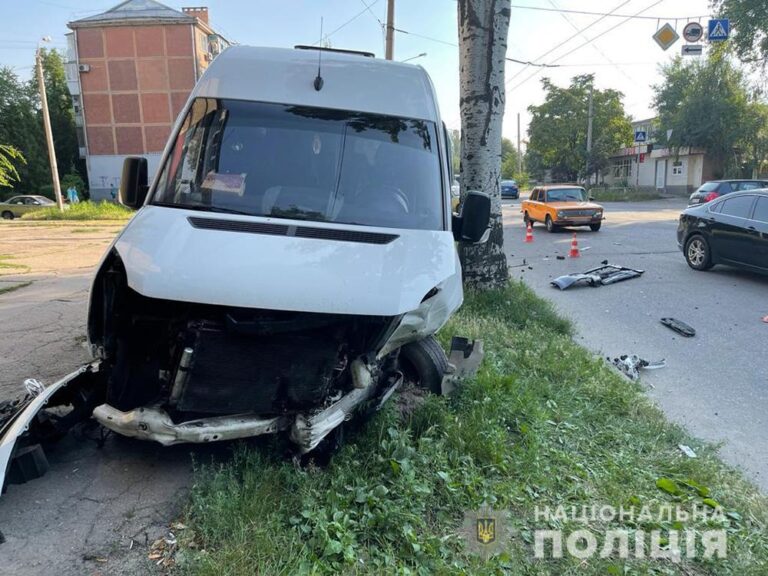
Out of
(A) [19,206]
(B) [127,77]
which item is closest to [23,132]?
(B) [127,77]

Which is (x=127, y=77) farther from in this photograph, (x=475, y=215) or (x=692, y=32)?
(x=475, y=215)

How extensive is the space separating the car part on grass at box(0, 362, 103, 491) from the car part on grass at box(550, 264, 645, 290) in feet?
26.7

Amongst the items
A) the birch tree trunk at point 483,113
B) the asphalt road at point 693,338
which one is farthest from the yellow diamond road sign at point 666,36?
the birch tree trunk at point 483,113

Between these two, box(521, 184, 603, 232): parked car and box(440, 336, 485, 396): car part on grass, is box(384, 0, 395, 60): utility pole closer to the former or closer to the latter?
box(521, 184, 603, 232): parked car

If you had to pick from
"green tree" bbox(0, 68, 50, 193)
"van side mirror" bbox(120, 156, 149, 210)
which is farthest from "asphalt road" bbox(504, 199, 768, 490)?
"green tree" bbox(0, 68, 50, 193)

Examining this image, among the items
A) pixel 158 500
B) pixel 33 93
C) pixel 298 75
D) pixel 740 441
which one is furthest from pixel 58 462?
pixel 33 93

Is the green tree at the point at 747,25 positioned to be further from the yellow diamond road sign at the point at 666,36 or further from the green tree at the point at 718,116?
the yellow diamond road sign at the point at 666,36

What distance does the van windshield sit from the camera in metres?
3.72

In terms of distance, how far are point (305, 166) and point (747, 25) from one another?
31.3 metres

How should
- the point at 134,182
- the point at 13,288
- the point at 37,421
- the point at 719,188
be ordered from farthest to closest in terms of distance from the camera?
the point at 719,188 → the point at 13,288 → the point at 134,182 → the point at 37,421

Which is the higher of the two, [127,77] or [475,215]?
[127,77]

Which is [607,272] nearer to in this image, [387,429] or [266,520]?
[387,429]

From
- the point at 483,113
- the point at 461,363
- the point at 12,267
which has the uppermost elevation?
the point at 483,113

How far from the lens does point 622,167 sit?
5819cm
